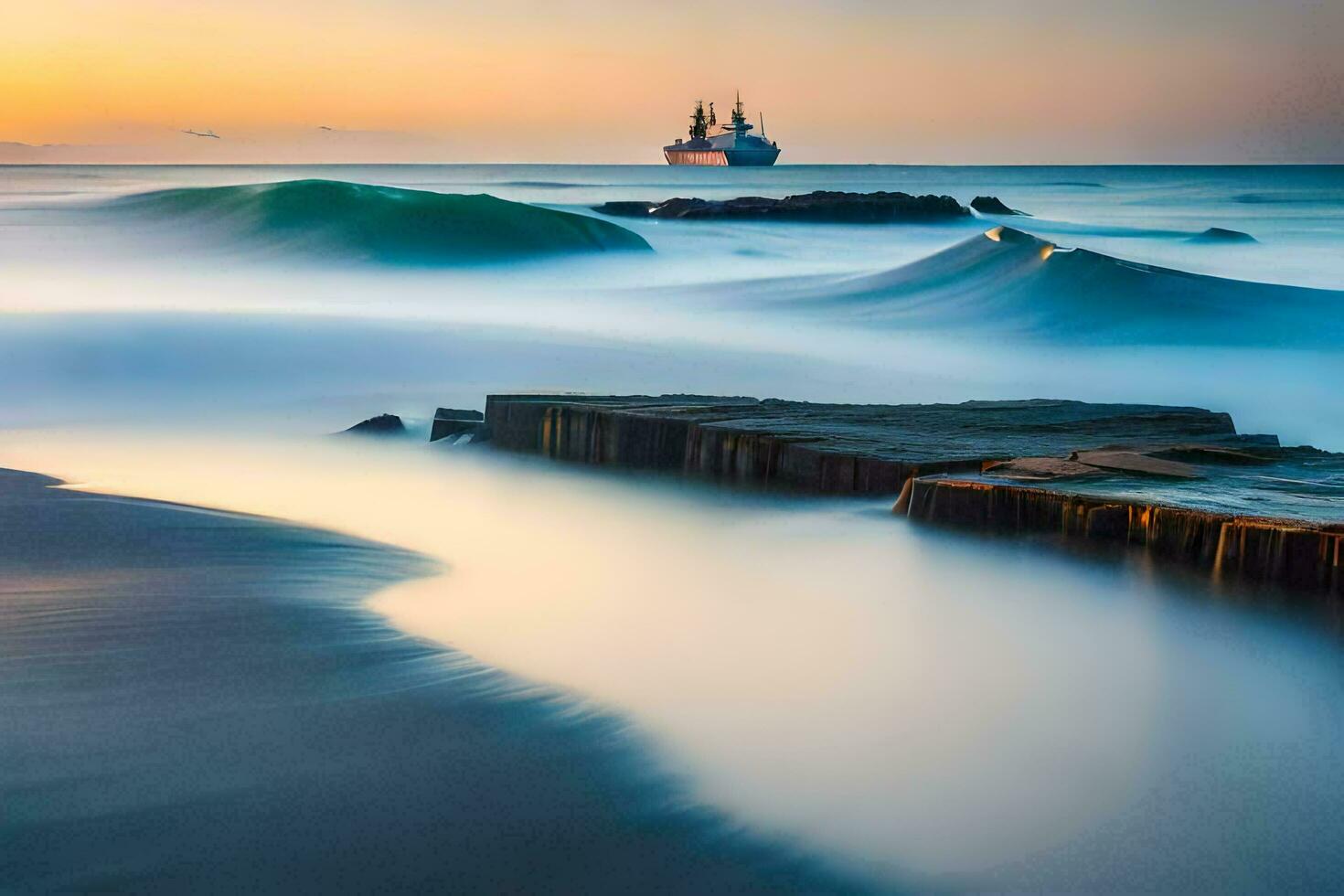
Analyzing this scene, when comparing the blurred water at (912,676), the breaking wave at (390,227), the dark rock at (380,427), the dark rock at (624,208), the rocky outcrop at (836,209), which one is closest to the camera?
the blurred water at (912,676)

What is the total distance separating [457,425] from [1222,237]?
20.8 m

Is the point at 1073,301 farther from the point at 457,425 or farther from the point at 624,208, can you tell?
the point at 624,208

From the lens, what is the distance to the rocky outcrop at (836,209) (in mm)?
28922

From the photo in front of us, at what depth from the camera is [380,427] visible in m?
6.77

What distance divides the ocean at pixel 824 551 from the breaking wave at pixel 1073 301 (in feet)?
0.15

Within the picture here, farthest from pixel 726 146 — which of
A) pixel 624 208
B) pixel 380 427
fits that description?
pixel 380 427

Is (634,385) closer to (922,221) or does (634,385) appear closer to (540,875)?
(540,875)

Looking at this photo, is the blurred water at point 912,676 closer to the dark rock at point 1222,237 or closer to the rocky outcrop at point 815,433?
the rocky outcrop at point 815,433

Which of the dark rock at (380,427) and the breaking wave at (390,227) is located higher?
the breaking wave at (390,227)

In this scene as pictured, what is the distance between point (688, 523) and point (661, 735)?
196cm

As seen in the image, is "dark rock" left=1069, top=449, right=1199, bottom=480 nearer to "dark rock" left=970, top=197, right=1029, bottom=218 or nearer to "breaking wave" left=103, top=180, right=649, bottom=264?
"breaking wave" left=103, top=180, right=649, bottom=264

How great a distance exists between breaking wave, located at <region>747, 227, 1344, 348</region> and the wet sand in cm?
965

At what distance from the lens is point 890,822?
7.38 ft

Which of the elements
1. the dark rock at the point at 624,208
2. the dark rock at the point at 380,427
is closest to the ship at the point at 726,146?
the dark rock at the point at 624,208
